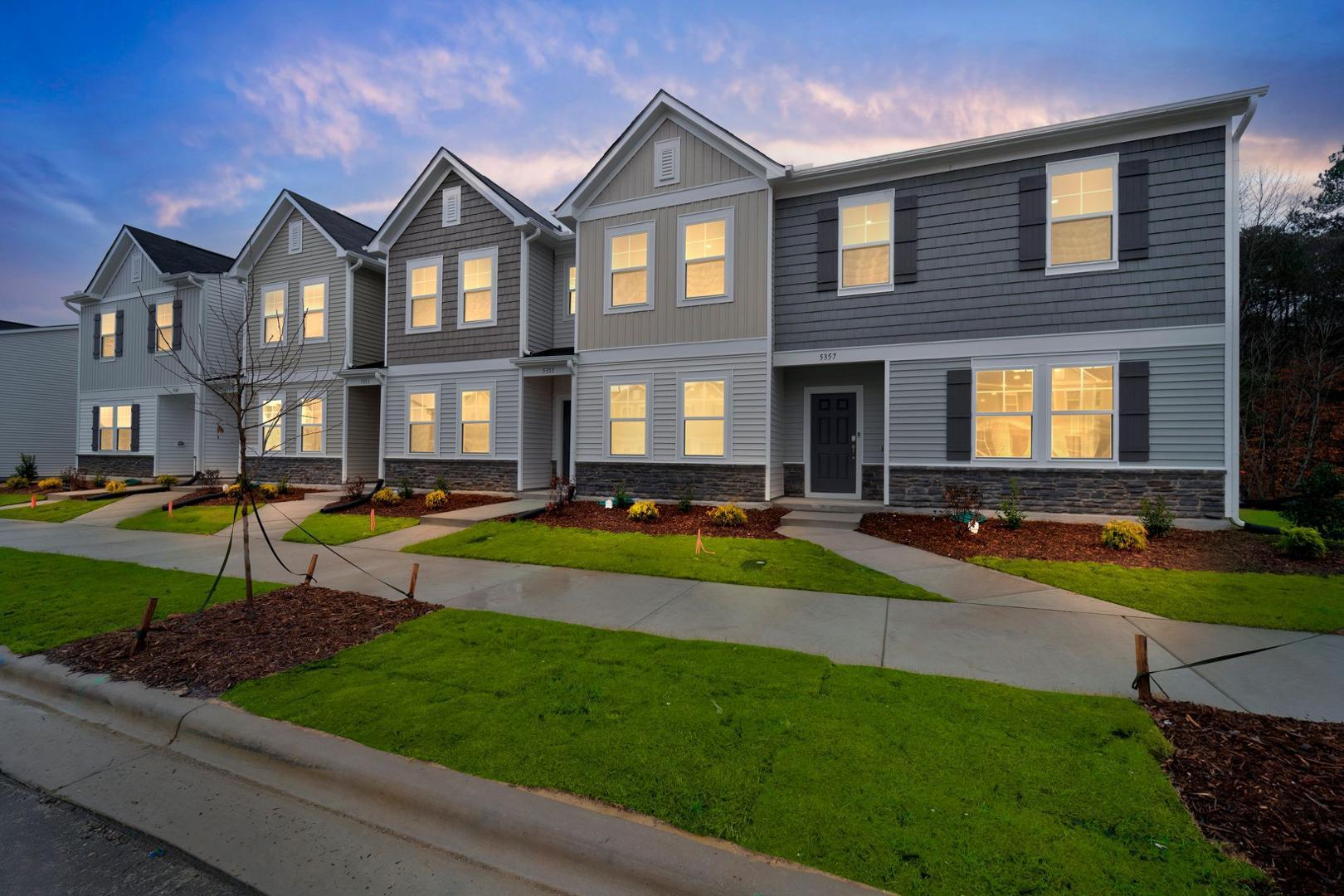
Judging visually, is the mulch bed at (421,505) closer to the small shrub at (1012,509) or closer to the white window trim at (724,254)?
the white window trim at (724,254)

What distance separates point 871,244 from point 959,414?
3.85 meters

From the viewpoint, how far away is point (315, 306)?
1723cm

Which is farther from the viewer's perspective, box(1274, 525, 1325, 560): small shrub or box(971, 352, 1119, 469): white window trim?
box(971, 352, 1119, 469): white window trim

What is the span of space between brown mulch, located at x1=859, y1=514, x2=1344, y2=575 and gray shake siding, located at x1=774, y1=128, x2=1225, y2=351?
11.8ft

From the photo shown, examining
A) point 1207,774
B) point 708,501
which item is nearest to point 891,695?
point 1207,774

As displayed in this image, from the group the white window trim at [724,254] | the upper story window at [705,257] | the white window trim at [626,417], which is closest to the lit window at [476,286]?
the white window trim at [626,417]

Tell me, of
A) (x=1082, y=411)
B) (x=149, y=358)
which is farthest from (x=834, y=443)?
(x=149, y=358)

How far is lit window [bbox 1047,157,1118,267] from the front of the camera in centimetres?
1023

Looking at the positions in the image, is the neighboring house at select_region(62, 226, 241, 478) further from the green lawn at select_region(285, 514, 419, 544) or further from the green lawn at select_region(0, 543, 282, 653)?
the green lawn at select_region(0, 543, 282, 653)

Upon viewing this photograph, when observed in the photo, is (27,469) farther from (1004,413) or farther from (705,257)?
(1004,413)

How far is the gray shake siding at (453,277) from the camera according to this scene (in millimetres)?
14742

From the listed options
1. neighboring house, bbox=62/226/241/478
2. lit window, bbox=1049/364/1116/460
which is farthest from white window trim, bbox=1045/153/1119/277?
neighboring house, bbox=62/226/241/478

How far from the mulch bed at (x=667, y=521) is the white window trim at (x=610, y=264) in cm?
452

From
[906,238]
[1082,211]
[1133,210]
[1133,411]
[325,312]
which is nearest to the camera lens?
[1133,411]
